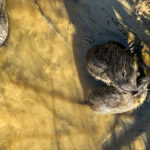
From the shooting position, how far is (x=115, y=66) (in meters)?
3.45

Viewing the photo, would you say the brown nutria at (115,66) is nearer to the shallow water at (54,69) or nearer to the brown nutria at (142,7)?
the shallow water at (54,69)

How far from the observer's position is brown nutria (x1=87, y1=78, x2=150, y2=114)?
3643 millimetres

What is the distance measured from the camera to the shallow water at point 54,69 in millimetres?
4113

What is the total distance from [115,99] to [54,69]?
5.32ft

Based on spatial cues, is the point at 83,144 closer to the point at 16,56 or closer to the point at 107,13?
the point at 16,56

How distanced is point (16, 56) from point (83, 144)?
2.77m

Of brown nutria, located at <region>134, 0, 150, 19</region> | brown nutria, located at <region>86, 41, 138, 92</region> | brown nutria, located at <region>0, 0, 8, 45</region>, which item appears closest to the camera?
brown nutria, located at <region>86, 41, 138, 92</region>

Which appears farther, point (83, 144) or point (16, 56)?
point (83, 144)

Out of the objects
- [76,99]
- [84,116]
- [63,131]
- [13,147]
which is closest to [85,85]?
[76,99]

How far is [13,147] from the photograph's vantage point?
420cm

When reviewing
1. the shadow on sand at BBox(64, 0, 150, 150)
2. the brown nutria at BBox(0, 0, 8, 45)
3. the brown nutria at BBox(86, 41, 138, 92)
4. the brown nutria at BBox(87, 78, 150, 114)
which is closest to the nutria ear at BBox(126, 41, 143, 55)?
the shadow on sand at BBox(64, 0, 150, 150)

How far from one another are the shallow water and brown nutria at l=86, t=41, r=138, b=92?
636mm

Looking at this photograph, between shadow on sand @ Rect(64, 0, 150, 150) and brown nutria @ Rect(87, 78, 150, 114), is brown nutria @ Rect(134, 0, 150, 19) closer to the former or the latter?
shadow on sand @ Rect(64, 0, 150, 150)

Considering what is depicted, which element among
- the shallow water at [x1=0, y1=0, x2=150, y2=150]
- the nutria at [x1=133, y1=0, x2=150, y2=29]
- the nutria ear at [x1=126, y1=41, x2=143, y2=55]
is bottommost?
the shallow water at [x1=0, y1=0, x2=150, y2=150]
